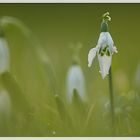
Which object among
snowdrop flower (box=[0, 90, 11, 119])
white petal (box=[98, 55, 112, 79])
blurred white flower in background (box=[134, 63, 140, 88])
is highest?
white petal (box=[98, 55, 112, 79])

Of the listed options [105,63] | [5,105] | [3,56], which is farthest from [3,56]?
[105,63]

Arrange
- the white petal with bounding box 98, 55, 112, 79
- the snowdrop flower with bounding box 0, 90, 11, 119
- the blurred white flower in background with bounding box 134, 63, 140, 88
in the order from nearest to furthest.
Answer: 1. the white petal with bounding box 98, 55, 112, 79
2. the snowdrop flower with bounding box 0, 90, 11, 119
3. the blurred white flower in background with bounding box 134, 63, 140, 88

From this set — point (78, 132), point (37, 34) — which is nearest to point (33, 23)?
point (37, 34)

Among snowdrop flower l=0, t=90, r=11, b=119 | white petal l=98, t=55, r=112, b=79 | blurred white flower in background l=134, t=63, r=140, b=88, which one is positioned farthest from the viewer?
blurred white flower in background l=134, t=63, r=140, b=88

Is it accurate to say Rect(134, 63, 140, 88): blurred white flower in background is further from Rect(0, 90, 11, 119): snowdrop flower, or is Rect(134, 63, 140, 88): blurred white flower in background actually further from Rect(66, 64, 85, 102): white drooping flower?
Rect(0, 90, 11, 119): snowdrop flower

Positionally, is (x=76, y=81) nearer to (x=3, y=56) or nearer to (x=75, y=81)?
(x=75, y=81)

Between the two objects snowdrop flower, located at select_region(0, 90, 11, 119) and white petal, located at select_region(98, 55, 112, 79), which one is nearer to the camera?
white petal, located at select_region(98, 55, 112, 79)

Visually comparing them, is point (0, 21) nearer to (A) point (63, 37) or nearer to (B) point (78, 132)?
(A) point (63, 37)

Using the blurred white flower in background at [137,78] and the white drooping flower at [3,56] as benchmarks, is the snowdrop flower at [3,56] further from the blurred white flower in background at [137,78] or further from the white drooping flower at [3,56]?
the blurred white flower in background at [137,78]

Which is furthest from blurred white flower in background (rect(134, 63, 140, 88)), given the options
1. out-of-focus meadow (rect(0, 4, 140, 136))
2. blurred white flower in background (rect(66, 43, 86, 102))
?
blurred white flower in background (rect(66, 43, 86, 102))
